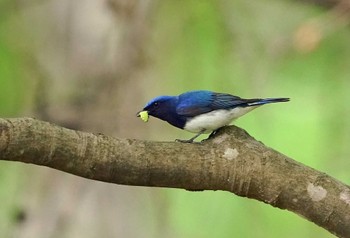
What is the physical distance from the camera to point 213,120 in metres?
1.32

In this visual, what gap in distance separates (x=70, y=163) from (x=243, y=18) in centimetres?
143

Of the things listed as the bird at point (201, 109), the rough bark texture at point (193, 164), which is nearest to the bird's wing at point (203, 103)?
the bird at point (201, 109)

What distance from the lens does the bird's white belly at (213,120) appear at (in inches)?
51.6

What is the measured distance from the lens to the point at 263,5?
2.72 metres

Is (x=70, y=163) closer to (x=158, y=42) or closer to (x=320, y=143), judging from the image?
(x=158, y=42)

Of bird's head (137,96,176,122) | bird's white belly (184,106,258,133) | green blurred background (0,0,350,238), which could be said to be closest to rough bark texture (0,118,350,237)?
bird's white belly (184,106,258,133)

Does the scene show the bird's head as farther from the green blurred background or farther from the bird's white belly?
the green blurred background

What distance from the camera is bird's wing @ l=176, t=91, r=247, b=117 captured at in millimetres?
1356

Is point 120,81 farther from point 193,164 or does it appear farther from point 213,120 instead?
point 193,164

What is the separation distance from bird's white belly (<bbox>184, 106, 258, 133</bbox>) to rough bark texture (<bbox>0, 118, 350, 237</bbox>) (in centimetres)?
6

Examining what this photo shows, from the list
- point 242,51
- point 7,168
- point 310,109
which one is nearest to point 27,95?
Result: point 7,168

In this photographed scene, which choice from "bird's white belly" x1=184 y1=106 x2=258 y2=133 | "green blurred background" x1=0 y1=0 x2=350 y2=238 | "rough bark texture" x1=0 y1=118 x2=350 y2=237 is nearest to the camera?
"rough bark texture" x1=0 y1=118 x2=350 y2=237

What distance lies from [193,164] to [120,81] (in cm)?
101

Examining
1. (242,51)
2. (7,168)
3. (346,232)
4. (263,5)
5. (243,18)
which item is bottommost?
(346,232)
